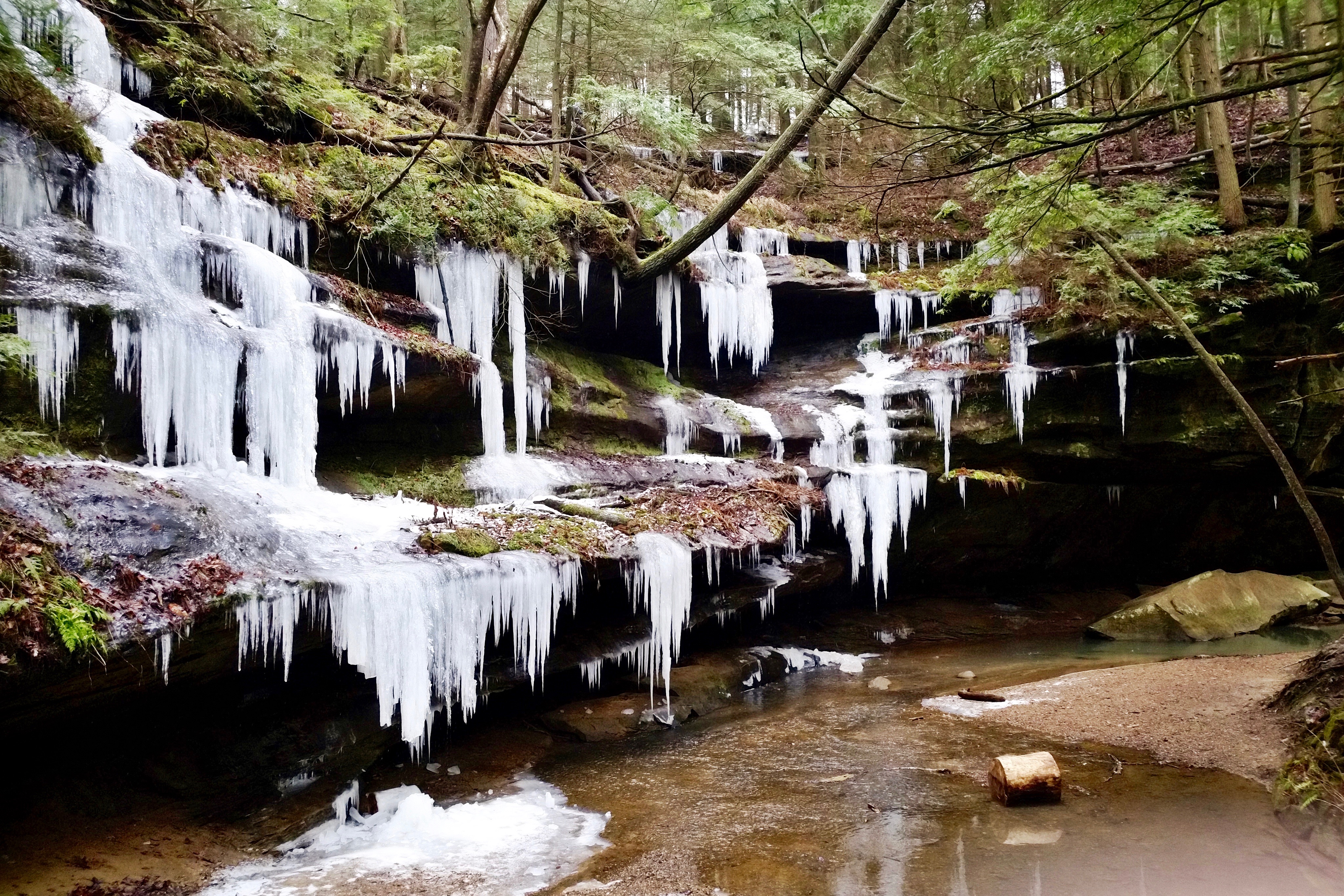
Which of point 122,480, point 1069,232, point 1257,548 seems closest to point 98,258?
point 122,480

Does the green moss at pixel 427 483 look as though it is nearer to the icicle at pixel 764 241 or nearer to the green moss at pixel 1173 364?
the icicle at pixel 764 241

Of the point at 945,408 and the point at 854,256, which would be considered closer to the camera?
the point at 945,408

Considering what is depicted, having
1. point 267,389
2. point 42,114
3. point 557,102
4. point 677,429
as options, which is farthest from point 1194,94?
point 42,114

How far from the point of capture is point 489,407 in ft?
35.0

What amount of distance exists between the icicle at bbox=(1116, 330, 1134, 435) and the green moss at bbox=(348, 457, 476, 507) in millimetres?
10338

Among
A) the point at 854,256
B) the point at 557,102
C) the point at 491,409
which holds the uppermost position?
the point at 557,102

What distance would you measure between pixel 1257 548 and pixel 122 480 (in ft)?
59.7

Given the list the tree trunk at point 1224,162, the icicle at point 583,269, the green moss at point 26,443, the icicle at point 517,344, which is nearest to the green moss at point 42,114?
Answer: the green moss at point 26,443

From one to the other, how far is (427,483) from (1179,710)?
8.93 meters

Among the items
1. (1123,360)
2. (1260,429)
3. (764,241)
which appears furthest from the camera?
(764,241)

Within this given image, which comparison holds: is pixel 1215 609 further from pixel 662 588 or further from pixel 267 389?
pixel 267 389

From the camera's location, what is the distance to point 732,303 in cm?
1440

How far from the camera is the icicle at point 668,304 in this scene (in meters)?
13.4

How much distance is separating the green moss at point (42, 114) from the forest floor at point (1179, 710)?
11.0 m
